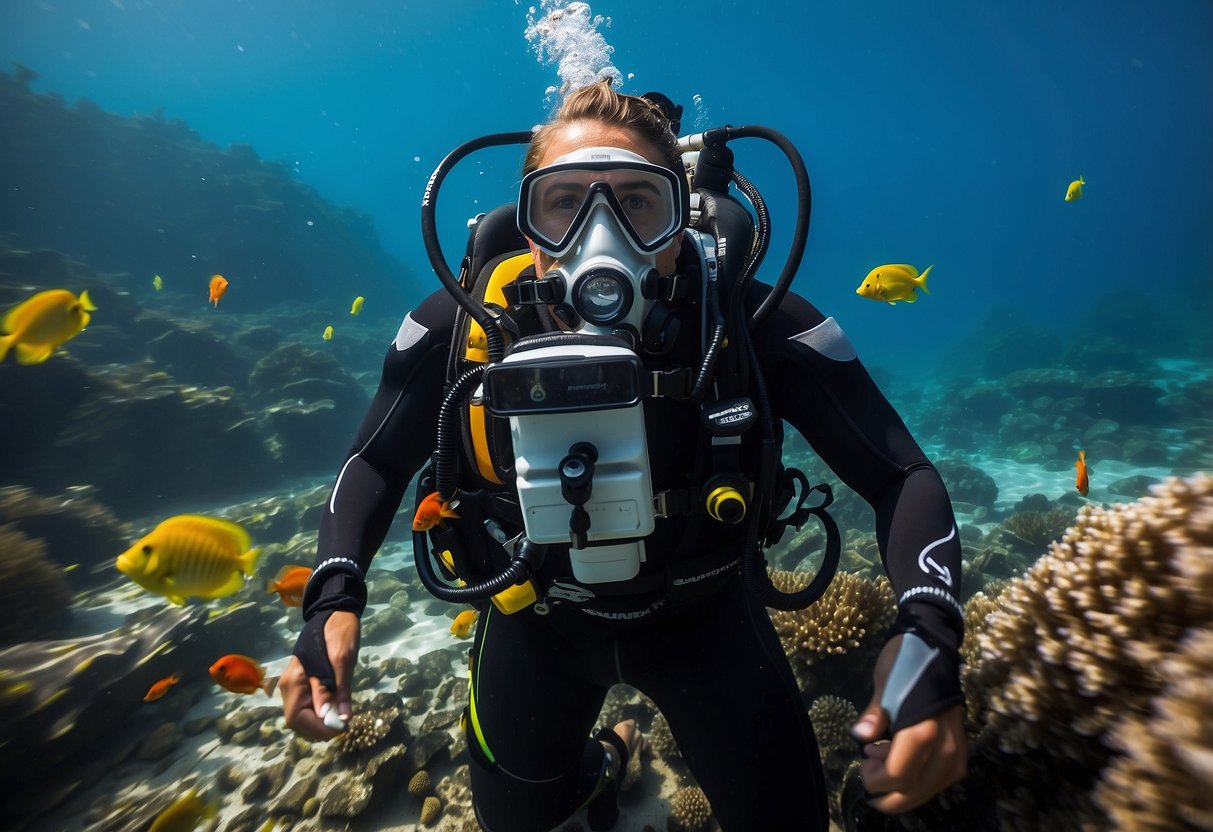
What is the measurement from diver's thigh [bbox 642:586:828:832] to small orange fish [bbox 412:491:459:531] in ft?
4.10

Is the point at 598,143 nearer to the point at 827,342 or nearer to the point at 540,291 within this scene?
the point at 540,291

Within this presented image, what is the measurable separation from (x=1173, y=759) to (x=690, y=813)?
115 inches

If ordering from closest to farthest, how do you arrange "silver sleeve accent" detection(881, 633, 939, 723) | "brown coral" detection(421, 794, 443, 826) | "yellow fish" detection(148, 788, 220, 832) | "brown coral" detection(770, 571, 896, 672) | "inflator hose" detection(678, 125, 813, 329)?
"silver sleeve accent" detection(881, 633, 939, 723), "inflator hose" detection(678, 125, 813, 329), "yellow fish" detection(148, 788, 220, 832), "brown coral" detection(421, 794, 443, 826), "brown coral" detection(770, 571, 896, 672)

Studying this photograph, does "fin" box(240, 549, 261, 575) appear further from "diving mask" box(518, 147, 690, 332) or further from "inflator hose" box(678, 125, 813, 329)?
"inflator hose" box(678, 125, 813, 329)

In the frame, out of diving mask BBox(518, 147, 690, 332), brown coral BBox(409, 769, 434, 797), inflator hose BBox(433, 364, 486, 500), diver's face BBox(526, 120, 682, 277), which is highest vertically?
diver's face BBox(526, 120, 682, 277)

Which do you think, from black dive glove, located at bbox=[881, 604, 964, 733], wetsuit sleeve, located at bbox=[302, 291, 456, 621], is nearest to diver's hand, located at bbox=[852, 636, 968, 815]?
black dive glove, located at bbox=[881, 604, 964, 733]

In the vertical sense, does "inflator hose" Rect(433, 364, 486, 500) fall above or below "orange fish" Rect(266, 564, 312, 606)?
above

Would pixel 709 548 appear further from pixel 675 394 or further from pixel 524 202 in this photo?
pixel 524 202

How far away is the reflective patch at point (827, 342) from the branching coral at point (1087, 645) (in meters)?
1.05

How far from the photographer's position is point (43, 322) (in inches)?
190

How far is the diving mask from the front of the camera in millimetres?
2000

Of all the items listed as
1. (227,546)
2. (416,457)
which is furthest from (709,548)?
(227,546)

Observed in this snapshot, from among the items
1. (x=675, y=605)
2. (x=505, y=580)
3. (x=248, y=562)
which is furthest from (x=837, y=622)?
(x=248, y=562)

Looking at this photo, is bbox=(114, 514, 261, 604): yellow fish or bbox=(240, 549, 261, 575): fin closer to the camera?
bbox=(114, 514, 261, 604): yellow fish
